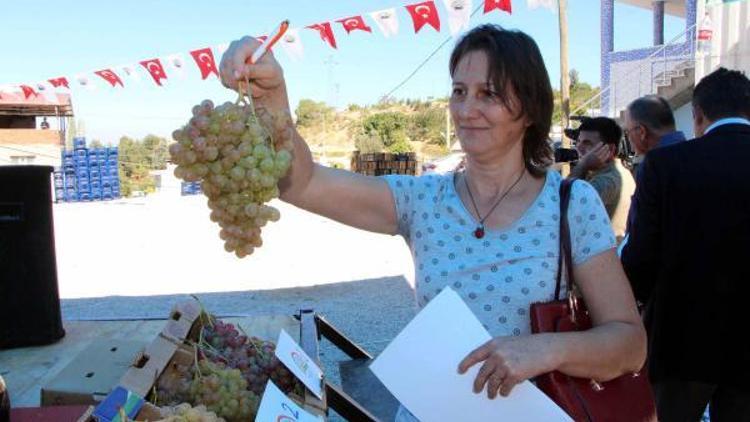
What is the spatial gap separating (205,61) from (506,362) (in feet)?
36.0

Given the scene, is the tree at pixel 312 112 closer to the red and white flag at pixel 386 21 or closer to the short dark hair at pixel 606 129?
the red and white flag at pixel 386 21

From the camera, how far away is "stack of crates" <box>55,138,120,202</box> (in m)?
23.7

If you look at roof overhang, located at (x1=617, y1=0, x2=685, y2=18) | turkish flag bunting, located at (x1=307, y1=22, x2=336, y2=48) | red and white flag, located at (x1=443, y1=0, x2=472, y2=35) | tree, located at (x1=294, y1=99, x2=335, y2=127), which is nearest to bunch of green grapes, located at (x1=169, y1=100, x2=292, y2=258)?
red and white flag, located at (x1=443, y1=0, x2=472, y2=35)

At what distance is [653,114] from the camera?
373 cm

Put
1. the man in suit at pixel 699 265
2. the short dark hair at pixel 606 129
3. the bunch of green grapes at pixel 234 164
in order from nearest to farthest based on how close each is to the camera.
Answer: the bunch of green grapes at pixel 234 164
the man in suit at pixel 699 265
the short dark hair at pixel 606 129

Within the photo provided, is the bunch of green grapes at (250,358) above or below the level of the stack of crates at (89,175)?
below

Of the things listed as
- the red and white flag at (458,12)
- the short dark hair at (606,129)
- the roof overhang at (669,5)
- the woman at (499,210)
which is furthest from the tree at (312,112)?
the woman at (499,210)

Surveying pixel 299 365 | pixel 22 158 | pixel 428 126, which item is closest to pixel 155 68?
pixel 299 365

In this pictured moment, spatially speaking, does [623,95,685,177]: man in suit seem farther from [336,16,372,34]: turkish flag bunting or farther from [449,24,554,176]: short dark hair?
[336,16,372,34]: turkish flag bunting

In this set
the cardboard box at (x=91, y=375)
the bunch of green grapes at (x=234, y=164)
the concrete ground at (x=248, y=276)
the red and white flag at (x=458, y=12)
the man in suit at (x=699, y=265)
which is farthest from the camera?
the red and white flag at (x=458, y=12)

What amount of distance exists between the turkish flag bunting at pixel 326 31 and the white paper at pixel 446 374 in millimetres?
9321

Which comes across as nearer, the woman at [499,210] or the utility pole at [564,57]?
the woman at [499,210]

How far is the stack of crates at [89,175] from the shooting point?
23688 mm

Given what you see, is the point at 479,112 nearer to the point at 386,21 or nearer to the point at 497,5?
the point at 497,5
